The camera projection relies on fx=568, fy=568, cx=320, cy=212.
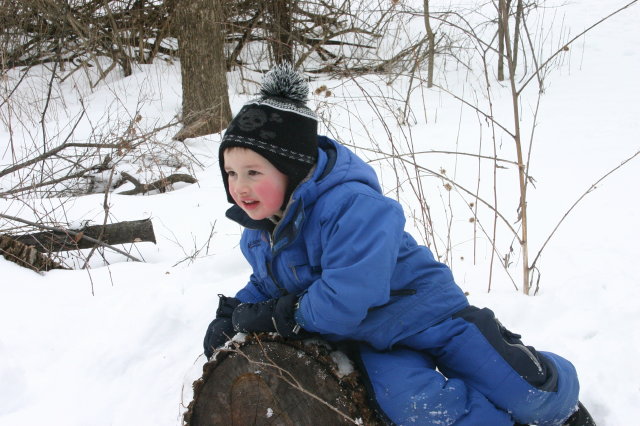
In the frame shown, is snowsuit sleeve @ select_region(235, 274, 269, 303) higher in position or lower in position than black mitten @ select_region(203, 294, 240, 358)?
higher

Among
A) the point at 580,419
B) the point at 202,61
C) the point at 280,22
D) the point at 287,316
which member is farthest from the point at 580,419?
the point at 280,22

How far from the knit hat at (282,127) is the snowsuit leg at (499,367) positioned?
632mm

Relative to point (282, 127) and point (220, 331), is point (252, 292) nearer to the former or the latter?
point (220, 331)

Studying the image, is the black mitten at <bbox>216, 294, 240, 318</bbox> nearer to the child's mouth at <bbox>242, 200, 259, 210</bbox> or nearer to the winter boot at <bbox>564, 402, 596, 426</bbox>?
the child's mouth at <bbox>242, 200, 259, 210</bbox>

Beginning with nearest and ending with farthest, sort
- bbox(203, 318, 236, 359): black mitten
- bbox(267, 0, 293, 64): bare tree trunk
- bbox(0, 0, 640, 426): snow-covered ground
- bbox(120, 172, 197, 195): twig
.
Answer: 1. bbox(203, 318, 236, 359): black mitten
2. bbox(0, 0, 640, 426): snow-covered ground
3. bbox(120, 172, 197, 195): twig
4. bbox(267, 0, 293, 64): bare tree trunk

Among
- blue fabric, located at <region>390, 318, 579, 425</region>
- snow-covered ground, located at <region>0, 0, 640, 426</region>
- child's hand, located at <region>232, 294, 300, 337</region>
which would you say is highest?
child's hand, located at <region>232, 294, 300, 337</region>

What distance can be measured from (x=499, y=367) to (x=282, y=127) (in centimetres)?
94

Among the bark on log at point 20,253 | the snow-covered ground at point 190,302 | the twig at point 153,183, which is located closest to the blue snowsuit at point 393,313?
the snow-covered ground at point 190,302

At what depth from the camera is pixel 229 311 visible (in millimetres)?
1969

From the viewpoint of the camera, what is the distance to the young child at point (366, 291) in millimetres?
1546

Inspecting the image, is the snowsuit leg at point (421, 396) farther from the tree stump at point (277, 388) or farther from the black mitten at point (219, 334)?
the black mitten at point (219, 334)

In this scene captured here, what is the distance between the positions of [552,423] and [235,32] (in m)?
8.28

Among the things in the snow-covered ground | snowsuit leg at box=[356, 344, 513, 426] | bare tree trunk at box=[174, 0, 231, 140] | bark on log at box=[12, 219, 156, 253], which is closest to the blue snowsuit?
snowsuit leg at box=[356, 344, 513, 426]

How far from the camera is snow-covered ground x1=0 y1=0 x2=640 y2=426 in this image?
2145 millimetres
